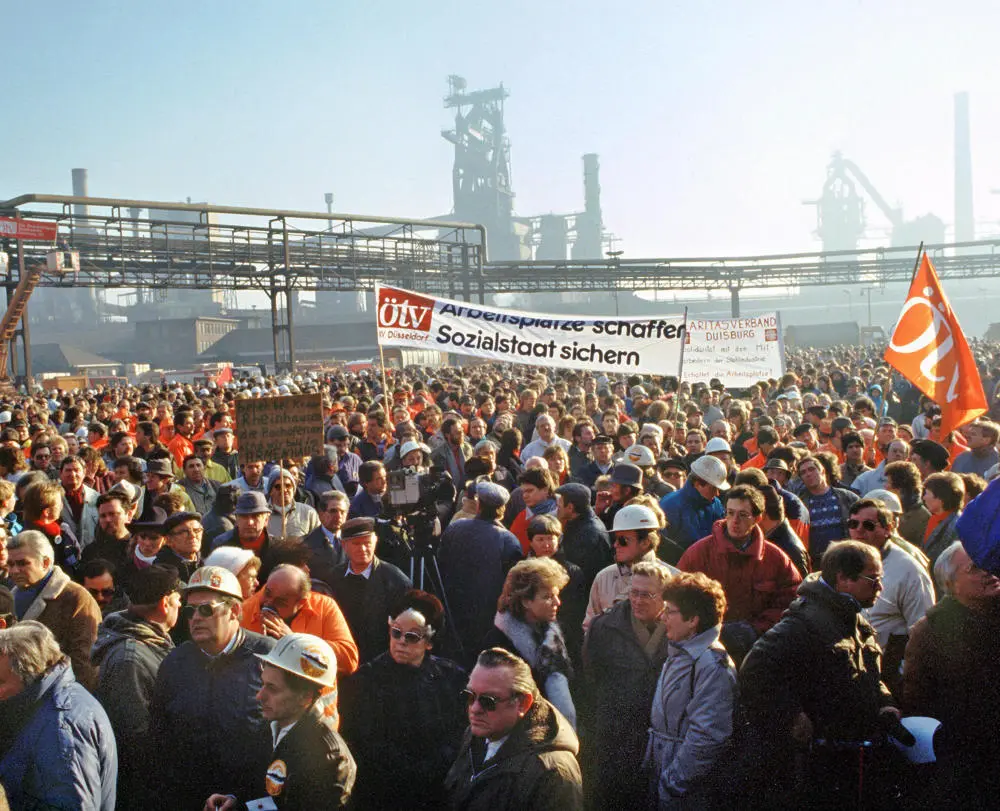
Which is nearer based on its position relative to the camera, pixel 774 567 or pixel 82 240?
pixel 774 567

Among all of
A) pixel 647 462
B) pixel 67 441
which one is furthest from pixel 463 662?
pixel 67 441

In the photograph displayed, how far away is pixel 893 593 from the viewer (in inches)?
179

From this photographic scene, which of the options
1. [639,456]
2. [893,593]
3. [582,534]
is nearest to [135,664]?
[582,534]

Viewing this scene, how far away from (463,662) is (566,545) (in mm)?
939

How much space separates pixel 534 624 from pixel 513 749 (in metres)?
1.08

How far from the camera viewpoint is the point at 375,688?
12.3ft

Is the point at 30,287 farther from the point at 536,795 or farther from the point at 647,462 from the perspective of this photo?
the point at 536,795

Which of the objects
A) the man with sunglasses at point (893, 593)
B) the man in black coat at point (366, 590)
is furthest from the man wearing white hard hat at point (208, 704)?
the man with sunglasses at point (893, 593)

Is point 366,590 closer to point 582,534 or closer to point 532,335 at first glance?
point 582,534

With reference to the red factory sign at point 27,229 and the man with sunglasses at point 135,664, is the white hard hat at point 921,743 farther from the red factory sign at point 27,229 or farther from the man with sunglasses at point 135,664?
the red factory sign at point 27,229

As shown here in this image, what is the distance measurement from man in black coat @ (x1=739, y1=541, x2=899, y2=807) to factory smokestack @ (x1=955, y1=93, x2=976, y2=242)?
171 m

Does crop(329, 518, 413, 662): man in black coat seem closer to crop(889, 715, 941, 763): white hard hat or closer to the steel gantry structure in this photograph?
crop(889, 715, 941, 763): white hard hat

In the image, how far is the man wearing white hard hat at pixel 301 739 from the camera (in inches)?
111

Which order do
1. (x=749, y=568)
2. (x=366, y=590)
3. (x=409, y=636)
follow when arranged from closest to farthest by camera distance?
1. (x=409, y=636)
2. (x=749, y=568)
3. (x=366, y=590)
